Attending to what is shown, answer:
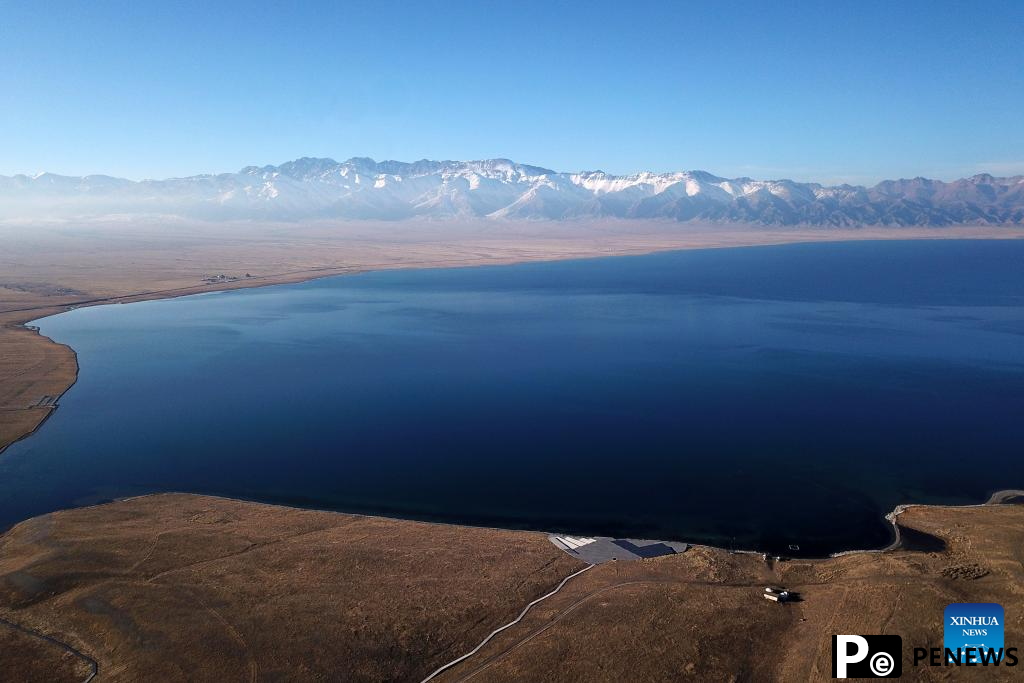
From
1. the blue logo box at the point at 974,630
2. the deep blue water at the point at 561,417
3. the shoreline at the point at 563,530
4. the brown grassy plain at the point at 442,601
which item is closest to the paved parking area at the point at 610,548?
→ the brown grassy plain at the point at 442,601

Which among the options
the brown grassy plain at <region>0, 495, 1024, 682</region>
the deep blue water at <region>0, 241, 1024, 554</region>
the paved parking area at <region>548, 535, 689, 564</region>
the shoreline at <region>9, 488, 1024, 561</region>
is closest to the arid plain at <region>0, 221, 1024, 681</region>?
the brown grassy plain at <region>0, 495, 1024, 682</region>

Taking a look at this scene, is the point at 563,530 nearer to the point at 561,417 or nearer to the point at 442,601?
the point at 442,601

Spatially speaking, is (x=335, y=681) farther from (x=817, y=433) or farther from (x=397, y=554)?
(x=817, y=433)

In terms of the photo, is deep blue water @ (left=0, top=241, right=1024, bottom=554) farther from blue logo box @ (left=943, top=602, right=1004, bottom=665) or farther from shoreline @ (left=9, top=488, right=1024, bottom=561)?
blue logo box @ (left=943, top=602, right=1004, bottom=665)

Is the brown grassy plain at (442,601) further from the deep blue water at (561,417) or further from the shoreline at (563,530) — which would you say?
the deep blue water at (561,417)

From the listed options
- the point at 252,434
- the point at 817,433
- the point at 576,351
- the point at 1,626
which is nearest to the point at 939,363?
the point at 817,433

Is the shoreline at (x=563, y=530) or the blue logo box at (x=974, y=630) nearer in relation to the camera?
the blue logo box at (x=974, y=630)
